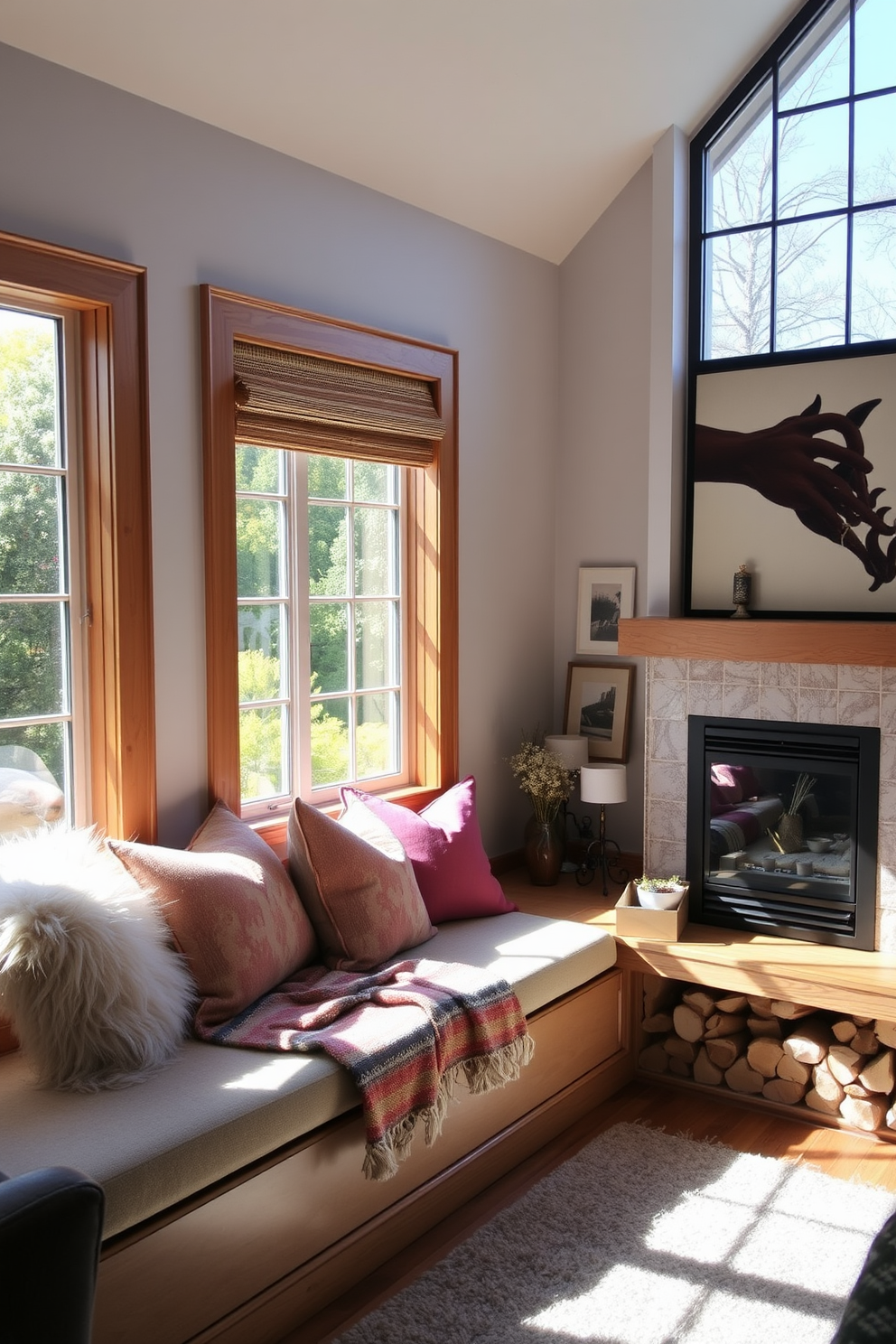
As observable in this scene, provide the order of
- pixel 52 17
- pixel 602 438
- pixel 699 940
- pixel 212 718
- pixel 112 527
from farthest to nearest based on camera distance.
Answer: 1. pixel 602 438
2. pixel 699 940
3. pixel 212 718
4. pixel 112 527
5. pixel 52 17

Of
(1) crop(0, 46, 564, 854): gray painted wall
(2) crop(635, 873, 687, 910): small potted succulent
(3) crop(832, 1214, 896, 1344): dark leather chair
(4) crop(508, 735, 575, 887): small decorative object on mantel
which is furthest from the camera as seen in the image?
(4) crop(508, 735, 575, 887): small decorative object on mantel

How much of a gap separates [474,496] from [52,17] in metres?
2.16

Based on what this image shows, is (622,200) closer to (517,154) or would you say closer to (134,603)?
(517,154)

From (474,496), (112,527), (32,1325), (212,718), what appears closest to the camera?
(32,1325)

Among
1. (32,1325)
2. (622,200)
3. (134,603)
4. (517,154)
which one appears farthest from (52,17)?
(32,1325)

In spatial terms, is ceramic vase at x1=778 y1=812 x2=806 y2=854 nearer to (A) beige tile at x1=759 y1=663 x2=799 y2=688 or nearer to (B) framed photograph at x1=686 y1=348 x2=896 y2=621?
(A) beige tile at x1=759 y1=663 x2=799 y2=688

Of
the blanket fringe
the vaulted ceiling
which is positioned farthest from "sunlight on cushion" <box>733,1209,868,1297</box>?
the vaulted ceiling

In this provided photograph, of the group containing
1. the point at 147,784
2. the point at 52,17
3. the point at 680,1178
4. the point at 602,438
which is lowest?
the point at 680,1178

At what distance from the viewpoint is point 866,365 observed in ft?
12.7

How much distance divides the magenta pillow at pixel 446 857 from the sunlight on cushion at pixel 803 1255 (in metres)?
1.27

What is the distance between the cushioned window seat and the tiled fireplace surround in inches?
65.5

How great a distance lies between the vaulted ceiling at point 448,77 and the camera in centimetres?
294

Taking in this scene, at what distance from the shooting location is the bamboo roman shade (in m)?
3.41

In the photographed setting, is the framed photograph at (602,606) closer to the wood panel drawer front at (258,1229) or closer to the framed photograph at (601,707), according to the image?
the framed photograph at (601,707)
